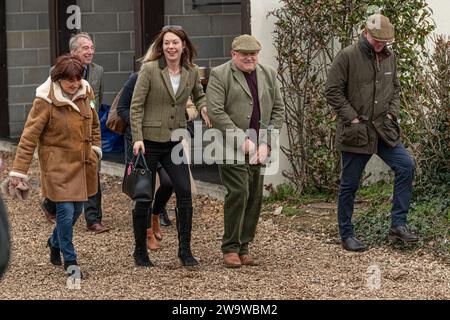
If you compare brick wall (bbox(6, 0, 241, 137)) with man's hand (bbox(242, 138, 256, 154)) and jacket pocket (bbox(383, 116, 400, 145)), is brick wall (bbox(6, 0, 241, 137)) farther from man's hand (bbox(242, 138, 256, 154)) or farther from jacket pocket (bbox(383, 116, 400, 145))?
man's hand (bbox(242, 138, 256, 154))

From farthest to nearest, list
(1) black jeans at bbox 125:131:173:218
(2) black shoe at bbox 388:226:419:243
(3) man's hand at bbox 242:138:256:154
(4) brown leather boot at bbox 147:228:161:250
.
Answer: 1. (4) brown leather boot at bbox 147:228:161:250
2. (1) black jeans at bbox 125:131:173:218
3. (2) black shoe at bbox 388:226:419:243
4. (3) man's hand at bbox 242:138:256:154

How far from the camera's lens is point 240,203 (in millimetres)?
8711

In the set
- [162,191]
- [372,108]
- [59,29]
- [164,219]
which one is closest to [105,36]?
[59,29]

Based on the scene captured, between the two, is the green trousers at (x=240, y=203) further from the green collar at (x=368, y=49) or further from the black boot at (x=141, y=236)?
the green collar at (x=368, y=49)

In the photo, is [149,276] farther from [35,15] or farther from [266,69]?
[35,15]

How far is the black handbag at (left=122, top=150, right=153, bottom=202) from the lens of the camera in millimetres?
8617

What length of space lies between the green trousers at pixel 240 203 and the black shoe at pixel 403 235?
1.06 m

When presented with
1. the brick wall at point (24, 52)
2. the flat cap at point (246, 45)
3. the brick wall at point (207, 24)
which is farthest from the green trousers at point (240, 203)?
the brick wall at point (24, 52)

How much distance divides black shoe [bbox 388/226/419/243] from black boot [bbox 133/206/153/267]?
189 cm

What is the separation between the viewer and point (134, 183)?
866 centimetres

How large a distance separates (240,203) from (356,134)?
107cm

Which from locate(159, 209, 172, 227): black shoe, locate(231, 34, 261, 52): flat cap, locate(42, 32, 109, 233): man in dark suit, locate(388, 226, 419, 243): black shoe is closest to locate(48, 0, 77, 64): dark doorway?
locate(42, 32, 109, 233): man in dark suit

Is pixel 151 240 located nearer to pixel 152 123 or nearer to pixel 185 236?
pixel 185 236

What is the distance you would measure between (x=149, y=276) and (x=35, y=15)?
346 inches
